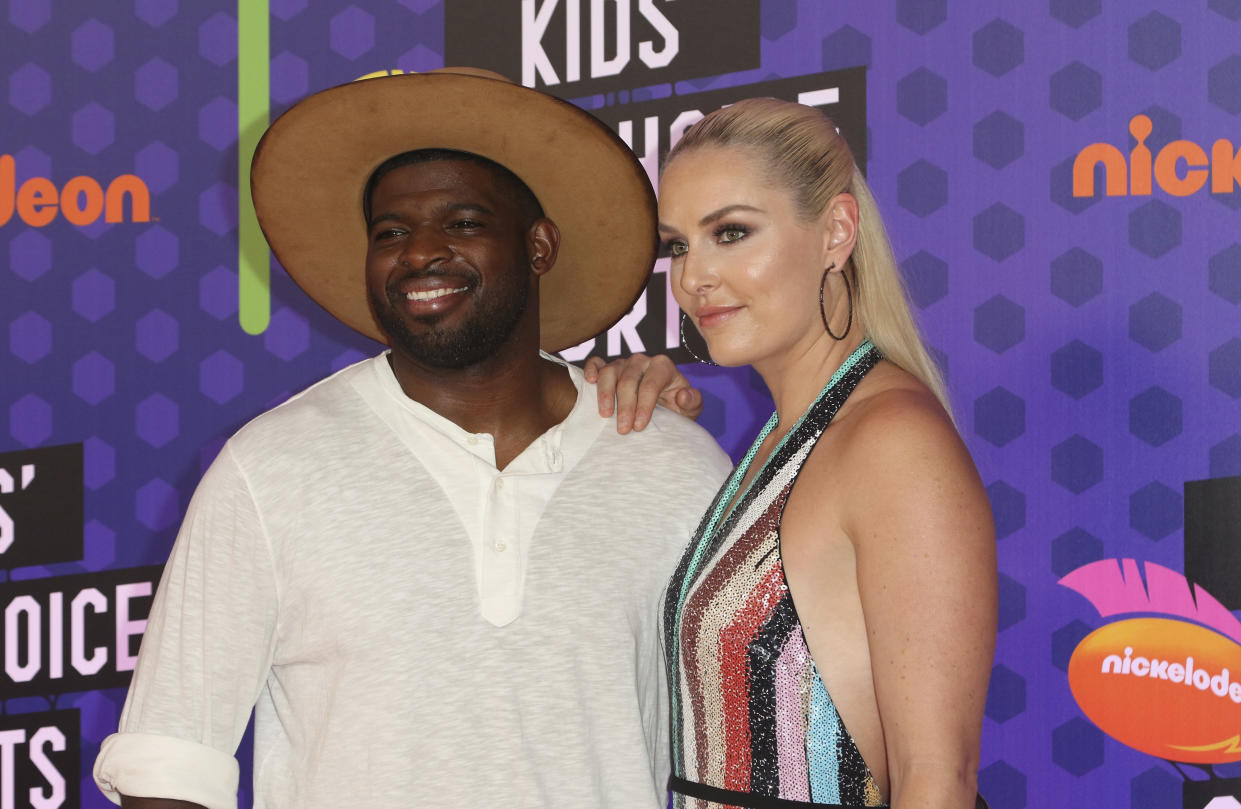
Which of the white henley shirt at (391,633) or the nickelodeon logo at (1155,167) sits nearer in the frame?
the white henley shirt at (391,633)

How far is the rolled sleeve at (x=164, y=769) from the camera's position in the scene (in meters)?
1.67

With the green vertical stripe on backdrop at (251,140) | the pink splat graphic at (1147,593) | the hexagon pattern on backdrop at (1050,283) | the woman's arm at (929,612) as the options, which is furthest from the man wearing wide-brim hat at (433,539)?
the green vertical stripe on backdrop at (251,140)

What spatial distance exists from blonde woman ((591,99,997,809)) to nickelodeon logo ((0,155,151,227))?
1.88 meters

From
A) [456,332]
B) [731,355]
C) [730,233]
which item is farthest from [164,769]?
[730,233]

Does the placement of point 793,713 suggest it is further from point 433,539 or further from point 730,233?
point 730,233

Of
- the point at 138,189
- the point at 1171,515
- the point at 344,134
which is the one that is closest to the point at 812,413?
the point at 344,134

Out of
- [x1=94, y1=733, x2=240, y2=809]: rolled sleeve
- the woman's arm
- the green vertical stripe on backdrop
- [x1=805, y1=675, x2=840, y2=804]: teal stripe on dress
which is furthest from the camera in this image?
the green vertical stripe on backdrop

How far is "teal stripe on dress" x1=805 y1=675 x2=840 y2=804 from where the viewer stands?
1.56 metres

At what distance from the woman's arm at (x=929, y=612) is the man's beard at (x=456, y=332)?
26.5 inches

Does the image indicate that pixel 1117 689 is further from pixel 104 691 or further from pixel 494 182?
pixel 104 691

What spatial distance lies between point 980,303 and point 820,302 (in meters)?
0.81

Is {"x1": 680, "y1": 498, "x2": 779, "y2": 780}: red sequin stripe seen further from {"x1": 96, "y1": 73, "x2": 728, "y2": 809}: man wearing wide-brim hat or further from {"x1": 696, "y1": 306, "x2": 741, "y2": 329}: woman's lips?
{"x1": 696, "y1": 306, "x2": 741, "y2": 329}: woman's lips

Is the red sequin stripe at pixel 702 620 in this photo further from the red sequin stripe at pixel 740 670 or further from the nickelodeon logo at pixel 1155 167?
the nickelodeon logo at pixel 1155 167

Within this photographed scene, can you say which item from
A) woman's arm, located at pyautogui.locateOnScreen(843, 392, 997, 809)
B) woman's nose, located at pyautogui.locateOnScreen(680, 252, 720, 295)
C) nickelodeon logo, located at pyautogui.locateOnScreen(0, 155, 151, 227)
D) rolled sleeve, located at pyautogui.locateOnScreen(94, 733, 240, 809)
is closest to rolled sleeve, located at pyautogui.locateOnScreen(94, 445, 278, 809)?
rolled sleeve, located at pyautogui.locateOnScreen(94, 733, 240, 809)
